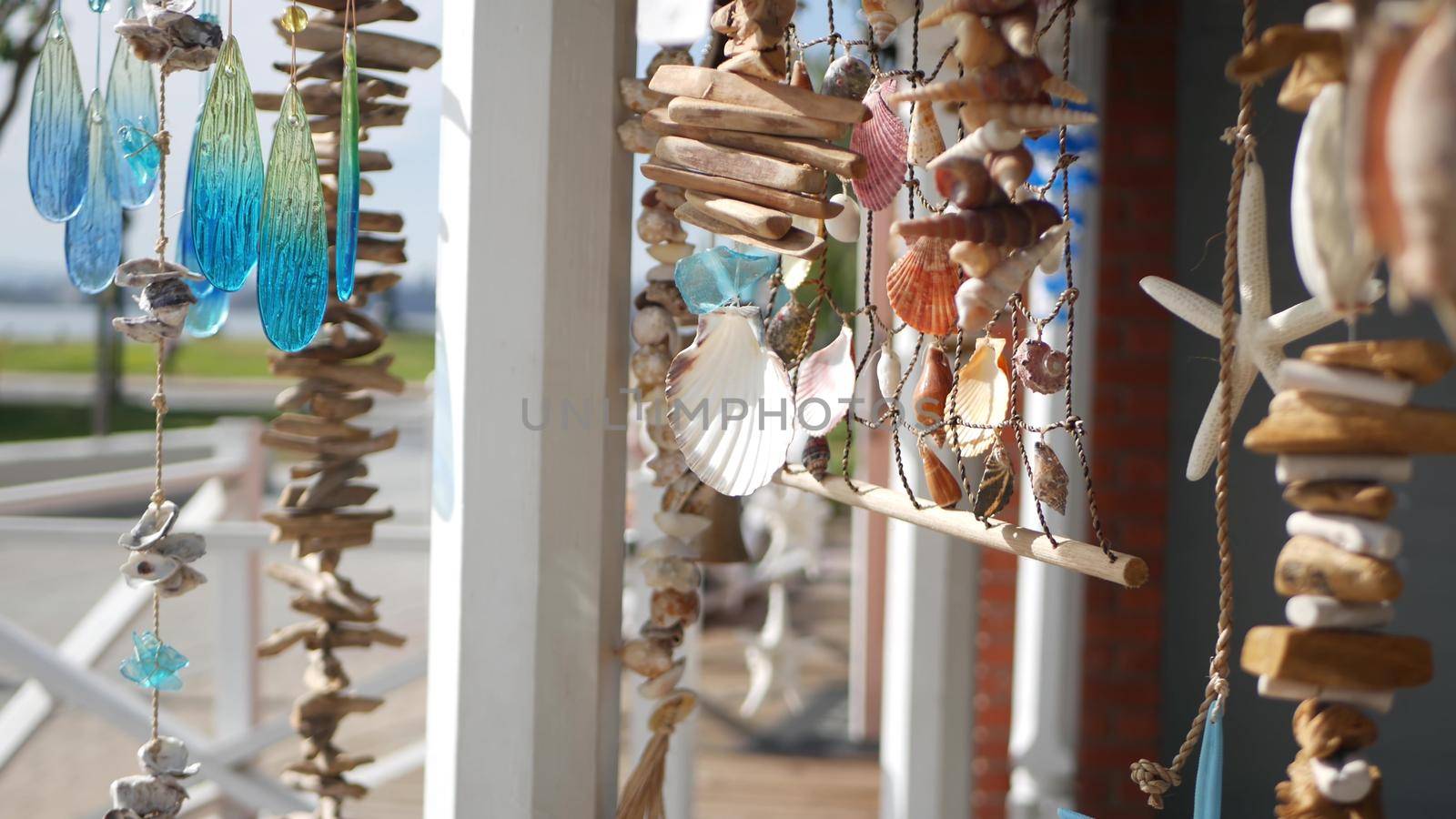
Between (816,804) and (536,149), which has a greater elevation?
(536,149)

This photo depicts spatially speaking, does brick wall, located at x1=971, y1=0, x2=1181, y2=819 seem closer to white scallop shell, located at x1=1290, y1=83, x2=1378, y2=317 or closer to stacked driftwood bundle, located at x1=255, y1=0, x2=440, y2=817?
stacked driftwood bundle, located at x1=255, y1=0, x2=440, y2=817

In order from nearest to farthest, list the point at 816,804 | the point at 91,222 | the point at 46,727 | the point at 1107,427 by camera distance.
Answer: the point at 91,222 < the point at 1107,427 < the point at 816,804 < the point at 46,727

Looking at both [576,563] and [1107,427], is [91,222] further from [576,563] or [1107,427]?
[1107,427]

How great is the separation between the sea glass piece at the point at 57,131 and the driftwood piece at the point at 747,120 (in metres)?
0.50

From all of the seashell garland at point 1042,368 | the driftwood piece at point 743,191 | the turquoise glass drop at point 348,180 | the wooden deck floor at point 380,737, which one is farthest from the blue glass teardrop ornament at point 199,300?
the wooden deck floor at point 380,737

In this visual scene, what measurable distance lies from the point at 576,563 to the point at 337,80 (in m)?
0.50

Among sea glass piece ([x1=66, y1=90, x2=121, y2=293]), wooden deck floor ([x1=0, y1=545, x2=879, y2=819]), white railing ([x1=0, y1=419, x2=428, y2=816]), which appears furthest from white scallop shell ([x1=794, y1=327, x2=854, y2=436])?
wooden deck floor ([x1=0, y1=545, x2=879, y2=819])

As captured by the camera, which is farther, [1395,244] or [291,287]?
[291,287]

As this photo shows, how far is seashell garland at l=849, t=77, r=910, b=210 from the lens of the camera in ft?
2.27

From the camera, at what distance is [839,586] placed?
5.85 m

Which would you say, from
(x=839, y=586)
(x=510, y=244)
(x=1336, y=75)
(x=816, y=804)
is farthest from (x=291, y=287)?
(x=839, y=586)

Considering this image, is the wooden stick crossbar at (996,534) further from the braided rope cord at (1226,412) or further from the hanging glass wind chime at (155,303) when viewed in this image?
the hanging glass wind chime at (155,303)

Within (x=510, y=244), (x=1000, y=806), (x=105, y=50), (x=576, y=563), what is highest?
(x=105, y=50)

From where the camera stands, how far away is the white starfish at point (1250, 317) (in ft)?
1.72
